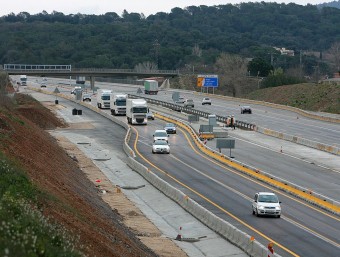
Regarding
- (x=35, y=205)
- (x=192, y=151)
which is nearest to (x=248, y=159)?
(x=192, y=151)

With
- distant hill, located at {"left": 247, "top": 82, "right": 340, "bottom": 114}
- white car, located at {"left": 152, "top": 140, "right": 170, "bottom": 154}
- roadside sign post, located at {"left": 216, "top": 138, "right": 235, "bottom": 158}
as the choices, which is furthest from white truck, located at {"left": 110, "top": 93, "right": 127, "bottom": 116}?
roadside sign post, located at {"left": 216, "top": 138, "right": 235, "bottom": 158}

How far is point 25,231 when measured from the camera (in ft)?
72.7

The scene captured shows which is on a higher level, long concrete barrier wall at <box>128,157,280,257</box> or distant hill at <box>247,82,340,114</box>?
long concrete barrier wall at <box>128,157,280,257</box>

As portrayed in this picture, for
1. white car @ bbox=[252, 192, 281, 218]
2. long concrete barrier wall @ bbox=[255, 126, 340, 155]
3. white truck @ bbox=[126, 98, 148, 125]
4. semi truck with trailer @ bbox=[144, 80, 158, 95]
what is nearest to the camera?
white car @ bbox=[252, 192, 281, 218]

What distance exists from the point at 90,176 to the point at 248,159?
17.5m

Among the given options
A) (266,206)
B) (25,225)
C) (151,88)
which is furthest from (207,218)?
(151,88)

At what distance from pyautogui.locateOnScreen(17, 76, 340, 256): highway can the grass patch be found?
11.9 metres

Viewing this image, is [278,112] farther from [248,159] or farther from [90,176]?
[90,176]

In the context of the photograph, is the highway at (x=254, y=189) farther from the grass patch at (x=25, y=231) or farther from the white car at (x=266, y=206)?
the grass patch at (x=25, y=231)

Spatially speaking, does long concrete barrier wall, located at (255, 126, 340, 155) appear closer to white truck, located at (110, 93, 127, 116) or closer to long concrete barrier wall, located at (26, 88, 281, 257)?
long concrete barrier wall, located at (26, 88, 281, 257)

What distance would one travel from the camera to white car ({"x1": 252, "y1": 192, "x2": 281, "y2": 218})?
41944 millimetres

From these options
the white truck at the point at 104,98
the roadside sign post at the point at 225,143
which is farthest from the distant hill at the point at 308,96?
the roadside sign post at the point at 225,143

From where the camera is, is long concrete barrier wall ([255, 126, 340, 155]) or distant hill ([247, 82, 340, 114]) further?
distant hill ([247, 82, 340, 114])

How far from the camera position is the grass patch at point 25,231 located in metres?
19.7
